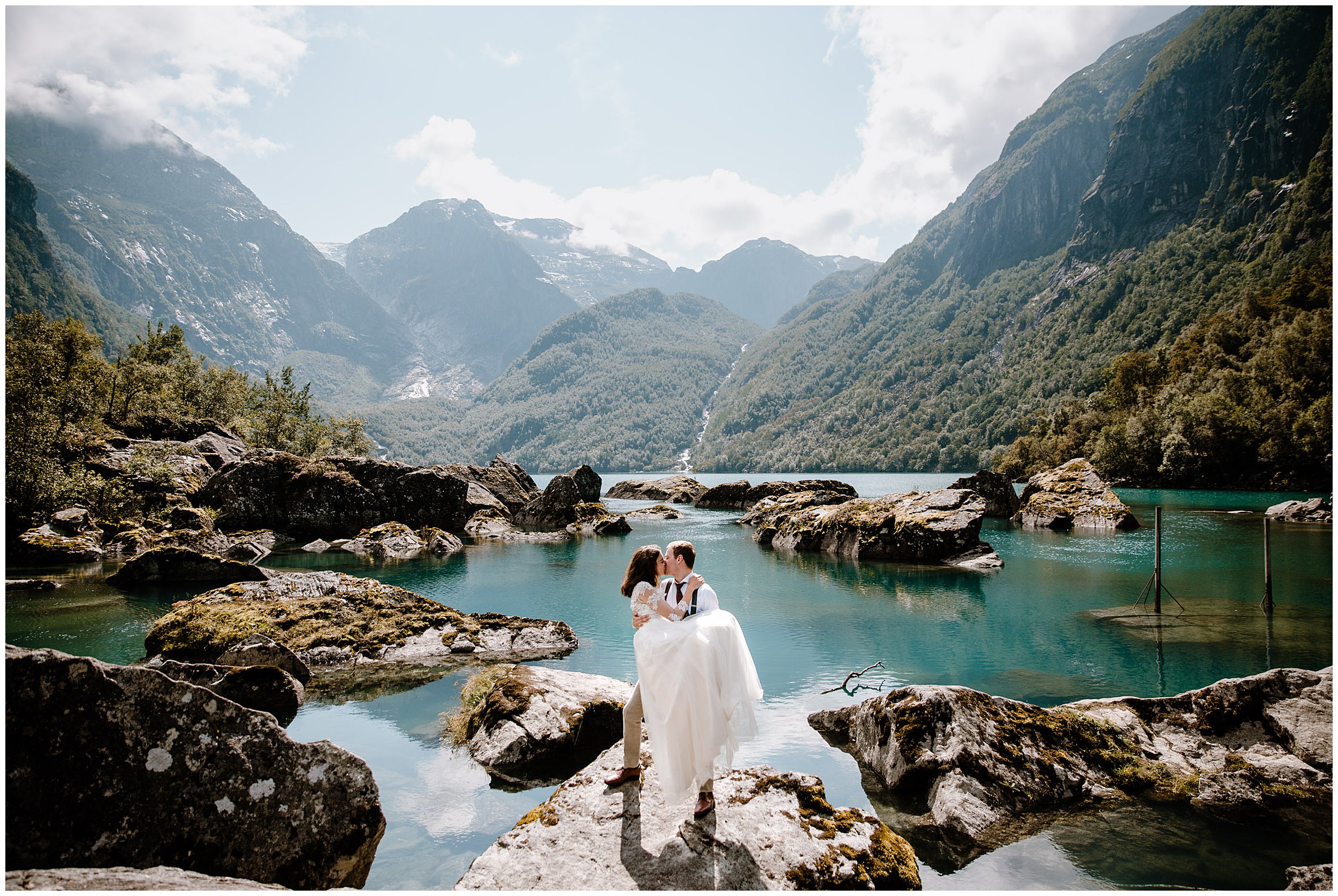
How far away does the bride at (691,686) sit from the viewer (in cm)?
634

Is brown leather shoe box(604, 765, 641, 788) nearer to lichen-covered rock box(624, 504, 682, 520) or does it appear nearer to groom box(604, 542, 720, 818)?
groom box(604, 542, 720, 818)

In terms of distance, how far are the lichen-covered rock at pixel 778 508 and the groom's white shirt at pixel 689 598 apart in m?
33.6

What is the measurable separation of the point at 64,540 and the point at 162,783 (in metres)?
29.9

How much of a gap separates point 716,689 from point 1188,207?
21811cm

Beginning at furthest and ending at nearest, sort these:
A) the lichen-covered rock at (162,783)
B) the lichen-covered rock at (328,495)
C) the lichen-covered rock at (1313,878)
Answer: the lichen-covered rock at (328,495), the lichen-covered rock at (1313,878), the lichen-covered rock at (162,783)

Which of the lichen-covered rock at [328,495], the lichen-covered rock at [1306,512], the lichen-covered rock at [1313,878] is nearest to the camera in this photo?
the lichen-covered rock at [1313,878]

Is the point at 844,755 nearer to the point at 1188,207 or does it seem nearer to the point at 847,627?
the point at 847,627

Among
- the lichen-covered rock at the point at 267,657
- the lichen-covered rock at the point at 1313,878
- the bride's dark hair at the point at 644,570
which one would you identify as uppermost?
the bride's dark hair at the point at 644,570

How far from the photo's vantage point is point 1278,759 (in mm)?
8391

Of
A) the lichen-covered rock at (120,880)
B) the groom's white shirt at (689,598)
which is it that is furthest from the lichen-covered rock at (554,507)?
the lichen-covered rock at (120,880)

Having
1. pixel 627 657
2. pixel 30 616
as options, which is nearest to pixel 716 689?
pixel 627 657

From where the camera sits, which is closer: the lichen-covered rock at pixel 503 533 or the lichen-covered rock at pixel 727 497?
the lichen-covered rock at pixel 503 533

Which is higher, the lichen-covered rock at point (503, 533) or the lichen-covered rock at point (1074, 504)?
the lichen-covered rock at point (1074, 504)

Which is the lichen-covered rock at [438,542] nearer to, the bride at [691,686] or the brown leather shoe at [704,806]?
the bride at [691,686]
